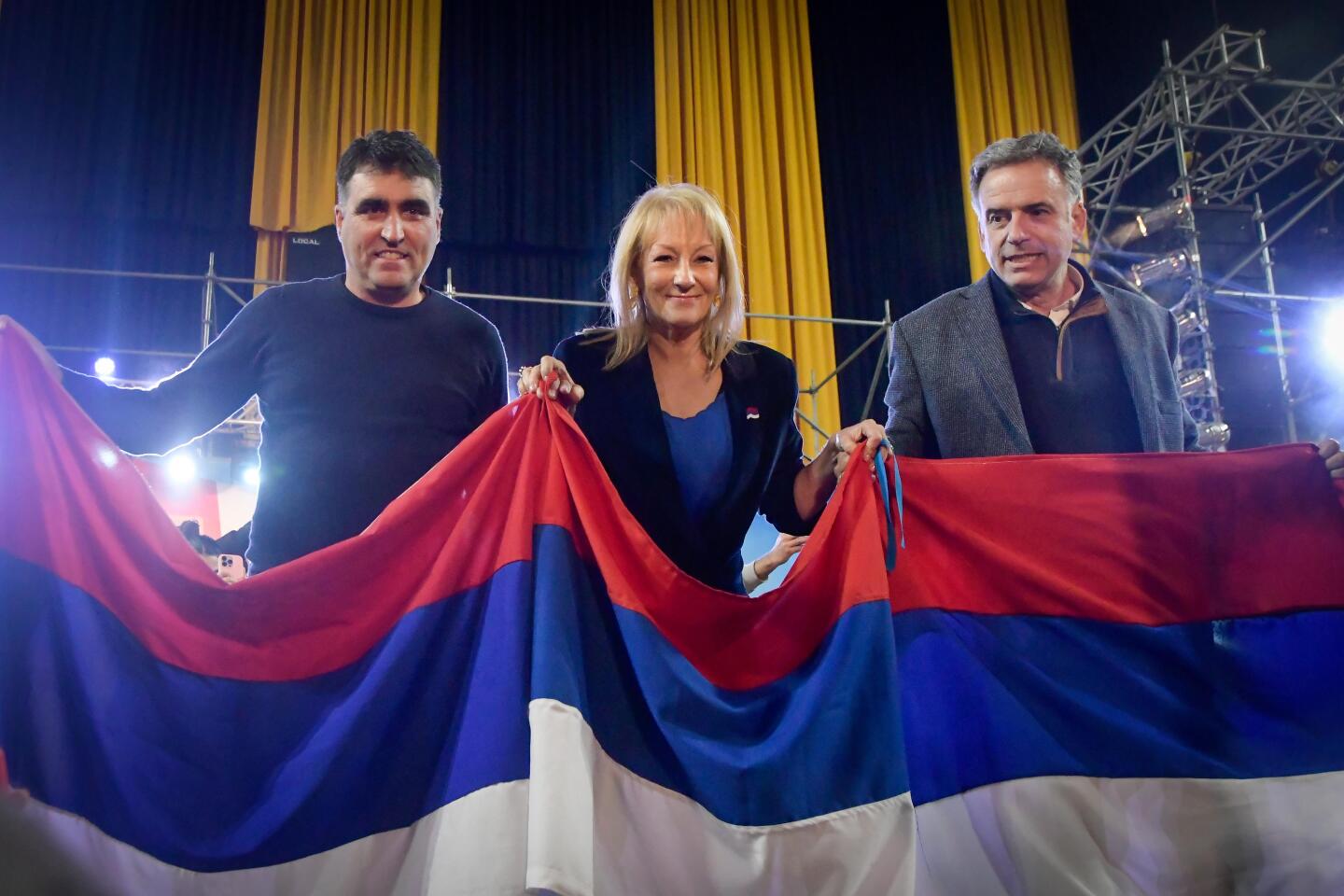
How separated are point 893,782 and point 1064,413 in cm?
85

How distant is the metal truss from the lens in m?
5.95

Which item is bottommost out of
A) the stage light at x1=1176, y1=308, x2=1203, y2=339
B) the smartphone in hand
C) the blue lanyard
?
the blue lanyard

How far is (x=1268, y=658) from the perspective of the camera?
1801mm

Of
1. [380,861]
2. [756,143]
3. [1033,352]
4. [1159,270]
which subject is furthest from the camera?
[756,143]

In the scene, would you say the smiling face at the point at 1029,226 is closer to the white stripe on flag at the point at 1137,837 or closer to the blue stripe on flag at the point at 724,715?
the blue stripe on flag at the point at 724,715

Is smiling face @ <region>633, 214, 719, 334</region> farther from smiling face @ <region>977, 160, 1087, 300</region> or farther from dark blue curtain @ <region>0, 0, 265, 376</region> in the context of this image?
dark blue curtain @ <region>0, 0, 265, 376</region>

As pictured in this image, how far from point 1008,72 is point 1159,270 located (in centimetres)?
283

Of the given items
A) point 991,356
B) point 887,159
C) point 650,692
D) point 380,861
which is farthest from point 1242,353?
point 380,861

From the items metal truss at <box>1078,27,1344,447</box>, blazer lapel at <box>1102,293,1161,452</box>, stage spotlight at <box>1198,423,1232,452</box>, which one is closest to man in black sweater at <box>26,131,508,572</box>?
blazer lapel at <box>1102,293,1161,452</box>

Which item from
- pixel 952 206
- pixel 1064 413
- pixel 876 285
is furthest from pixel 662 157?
pixel 1064 413

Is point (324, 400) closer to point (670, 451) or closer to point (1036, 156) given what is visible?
point (670, 451)

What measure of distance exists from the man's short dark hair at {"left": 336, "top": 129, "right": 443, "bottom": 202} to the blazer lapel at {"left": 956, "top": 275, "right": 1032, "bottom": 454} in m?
1.03

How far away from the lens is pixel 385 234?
6.41 feet

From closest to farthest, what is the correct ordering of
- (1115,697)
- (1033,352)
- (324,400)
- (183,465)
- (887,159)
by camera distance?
1. (1115,697)
2. (324,400)
3. (1033,352)
4. (183,465)
5. (887,159)
